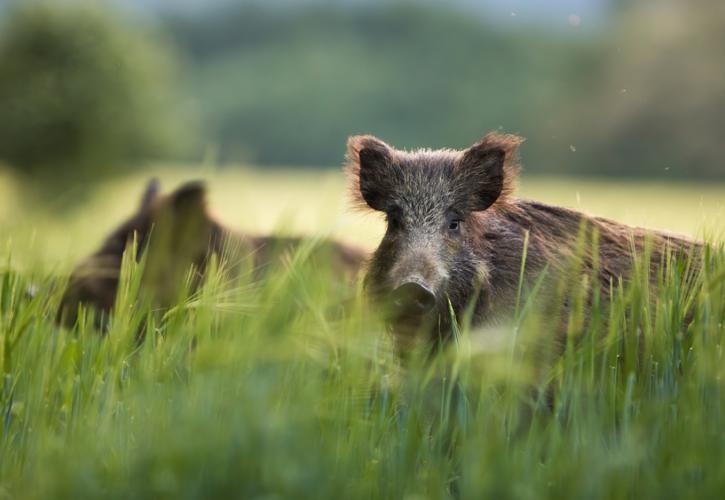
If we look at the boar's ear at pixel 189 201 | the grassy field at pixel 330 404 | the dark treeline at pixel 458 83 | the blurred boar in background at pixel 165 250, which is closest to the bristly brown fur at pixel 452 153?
the grassy field at pixel 330 404

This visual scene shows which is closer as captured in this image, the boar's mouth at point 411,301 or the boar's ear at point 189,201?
the boar's mouth at point 411,301

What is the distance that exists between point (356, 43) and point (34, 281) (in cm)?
6840

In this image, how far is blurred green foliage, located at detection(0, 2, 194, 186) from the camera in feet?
59.5

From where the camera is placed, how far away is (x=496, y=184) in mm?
4656

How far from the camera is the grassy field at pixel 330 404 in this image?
285cm

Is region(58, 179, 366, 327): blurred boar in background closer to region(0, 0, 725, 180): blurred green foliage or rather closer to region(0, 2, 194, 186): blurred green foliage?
region(0, 0, 725, 180): blurred green foliage

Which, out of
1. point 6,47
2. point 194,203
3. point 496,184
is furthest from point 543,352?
point 6,47

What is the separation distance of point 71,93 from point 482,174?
48.2 feet

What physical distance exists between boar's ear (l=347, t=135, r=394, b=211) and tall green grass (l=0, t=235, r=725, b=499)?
80 cm

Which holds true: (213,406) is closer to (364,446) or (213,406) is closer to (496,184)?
(364,446)

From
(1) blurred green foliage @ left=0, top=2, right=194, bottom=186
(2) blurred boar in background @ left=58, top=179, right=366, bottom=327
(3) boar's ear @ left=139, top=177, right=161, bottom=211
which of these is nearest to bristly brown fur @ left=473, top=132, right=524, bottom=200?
(2) blurred boar in background @ left=58, top=179, right=366, bottom=327

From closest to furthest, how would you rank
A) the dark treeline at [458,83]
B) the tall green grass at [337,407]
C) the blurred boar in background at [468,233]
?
1. the tall green grass at [337,407]
2. the blurred boar in background at [468,233]
3. the dark treeline at [458,83]

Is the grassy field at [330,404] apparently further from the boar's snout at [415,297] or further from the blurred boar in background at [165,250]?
the blurred boar in background at [165,250]

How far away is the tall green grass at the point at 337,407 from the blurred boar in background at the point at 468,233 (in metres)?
0.32
